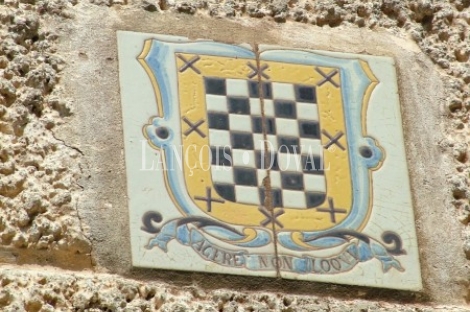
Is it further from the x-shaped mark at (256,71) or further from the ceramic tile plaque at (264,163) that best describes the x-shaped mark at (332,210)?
the x-shaped mark at (256,71)

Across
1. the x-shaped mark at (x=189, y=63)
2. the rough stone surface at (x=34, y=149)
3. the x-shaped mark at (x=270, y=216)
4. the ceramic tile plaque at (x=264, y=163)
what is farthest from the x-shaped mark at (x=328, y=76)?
the rough stone surface at (x=34, y=149)

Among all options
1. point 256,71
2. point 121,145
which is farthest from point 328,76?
point 121,145

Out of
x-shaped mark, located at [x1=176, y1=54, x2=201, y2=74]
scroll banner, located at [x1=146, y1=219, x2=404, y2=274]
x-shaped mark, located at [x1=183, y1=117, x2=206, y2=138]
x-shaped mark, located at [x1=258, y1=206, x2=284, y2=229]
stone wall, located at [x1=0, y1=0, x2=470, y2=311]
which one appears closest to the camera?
stone wall, located at [x1=0, y1=0, x2=470, y2=311]

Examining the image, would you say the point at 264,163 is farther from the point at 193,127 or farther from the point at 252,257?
the point at 252,257

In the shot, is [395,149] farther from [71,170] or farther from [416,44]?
[71,170]

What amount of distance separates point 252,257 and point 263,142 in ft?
1.40

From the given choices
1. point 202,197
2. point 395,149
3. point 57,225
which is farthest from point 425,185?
point 57,225

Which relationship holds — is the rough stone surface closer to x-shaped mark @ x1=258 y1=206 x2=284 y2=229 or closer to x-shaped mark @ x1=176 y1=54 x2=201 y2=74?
x-shaped mark @ x1=176 y1=54 x2=201 y2=74

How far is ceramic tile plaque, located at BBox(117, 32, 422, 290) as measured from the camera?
6.97 m

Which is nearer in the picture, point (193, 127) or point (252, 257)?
point (252, 257)

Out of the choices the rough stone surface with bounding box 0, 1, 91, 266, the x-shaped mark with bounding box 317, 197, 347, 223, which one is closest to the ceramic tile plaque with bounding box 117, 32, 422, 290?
the x-shaped mark with bounding box 317, 197, 347, 223

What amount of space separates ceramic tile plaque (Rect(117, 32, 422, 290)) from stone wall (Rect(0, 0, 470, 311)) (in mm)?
52

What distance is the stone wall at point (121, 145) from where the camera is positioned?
22.3 ft

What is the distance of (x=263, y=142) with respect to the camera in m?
7.20
